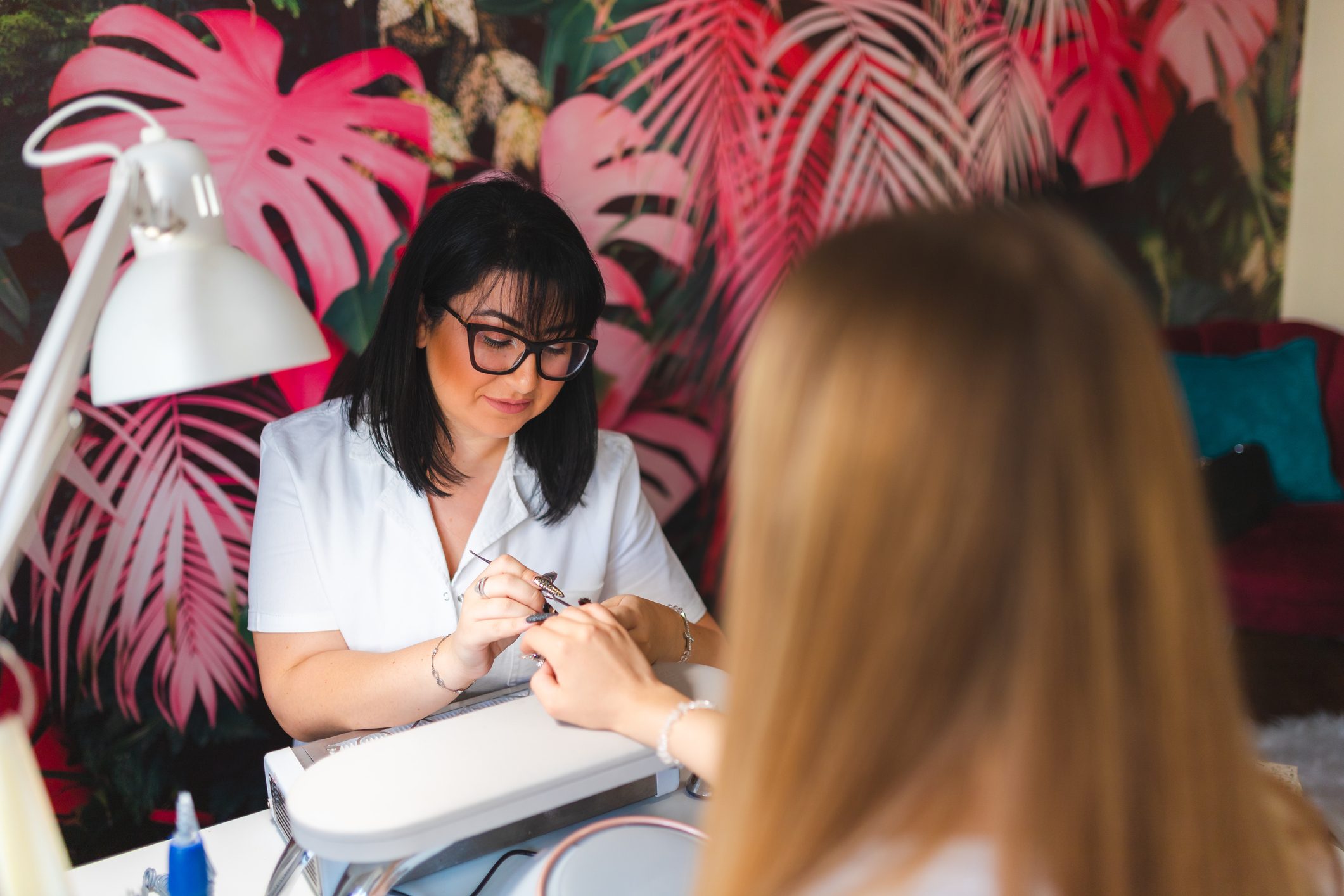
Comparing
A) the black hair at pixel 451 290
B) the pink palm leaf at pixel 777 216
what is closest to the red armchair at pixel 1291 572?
the pink palm leaf at pixel 777 216

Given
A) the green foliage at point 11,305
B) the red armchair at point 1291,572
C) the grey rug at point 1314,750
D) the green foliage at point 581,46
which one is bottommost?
the grey rug at point 1314,750

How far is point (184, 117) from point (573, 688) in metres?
1.47

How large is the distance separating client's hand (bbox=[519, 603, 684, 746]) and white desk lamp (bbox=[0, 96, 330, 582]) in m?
0.45

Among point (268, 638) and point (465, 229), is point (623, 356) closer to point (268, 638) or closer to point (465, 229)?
point (465, 229)

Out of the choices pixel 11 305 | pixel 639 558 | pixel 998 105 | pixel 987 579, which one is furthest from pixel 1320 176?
pixel 11 305

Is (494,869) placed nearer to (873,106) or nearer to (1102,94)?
(873,106)

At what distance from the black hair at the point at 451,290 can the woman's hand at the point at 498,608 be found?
0.45 metres

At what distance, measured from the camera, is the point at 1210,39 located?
330 centimetres

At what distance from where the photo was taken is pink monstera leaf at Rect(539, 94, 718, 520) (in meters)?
2.26

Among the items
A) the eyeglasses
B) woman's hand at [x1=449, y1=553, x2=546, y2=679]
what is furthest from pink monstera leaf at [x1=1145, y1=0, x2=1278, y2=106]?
woman's hand at [x1=449, y1=553, x2=546, y2=679]

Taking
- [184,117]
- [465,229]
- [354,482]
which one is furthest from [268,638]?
[184,117]

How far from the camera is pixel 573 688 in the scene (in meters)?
1.03

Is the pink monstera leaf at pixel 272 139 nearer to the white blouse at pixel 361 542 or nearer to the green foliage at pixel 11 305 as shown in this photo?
the green foliage at pixel 11 305

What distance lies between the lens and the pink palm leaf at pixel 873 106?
2.57 meters
